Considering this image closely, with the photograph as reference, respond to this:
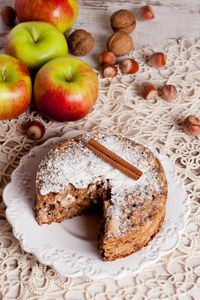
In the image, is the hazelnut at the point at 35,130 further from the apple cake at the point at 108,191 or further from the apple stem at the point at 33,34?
the apple stem at the point at 33,34

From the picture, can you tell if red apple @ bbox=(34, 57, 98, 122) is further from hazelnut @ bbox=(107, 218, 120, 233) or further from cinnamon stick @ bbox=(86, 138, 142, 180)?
hazelnut @ bbox=(107, 218, 120, 233)

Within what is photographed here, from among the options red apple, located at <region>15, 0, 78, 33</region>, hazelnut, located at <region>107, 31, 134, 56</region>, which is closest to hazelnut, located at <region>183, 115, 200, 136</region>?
hazelnut, located at <region>107, 31, 134, 56</region>

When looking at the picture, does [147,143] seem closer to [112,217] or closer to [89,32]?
[112,217]

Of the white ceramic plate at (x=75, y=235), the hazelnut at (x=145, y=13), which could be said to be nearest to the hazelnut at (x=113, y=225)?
the white ceramic plate at (x=75, y=235)

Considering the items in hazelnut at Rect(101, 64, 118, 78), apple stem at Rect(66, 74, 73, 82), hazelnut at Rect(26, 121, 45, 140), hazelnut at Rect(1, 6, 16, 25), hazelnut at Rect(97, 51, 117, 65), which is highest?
hazelnut at Rect(1, 6, 16, 25)

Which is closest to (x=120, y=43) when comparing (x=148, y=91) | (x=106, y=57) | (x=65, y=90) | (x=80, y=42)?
(x=106, y=57)

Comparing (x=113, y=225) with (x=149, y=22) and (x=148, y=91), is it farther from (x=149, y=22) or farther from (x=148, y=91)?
(x=149, y=22)
